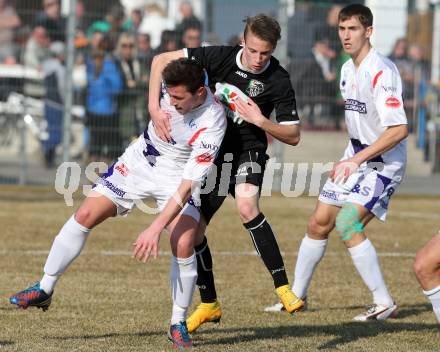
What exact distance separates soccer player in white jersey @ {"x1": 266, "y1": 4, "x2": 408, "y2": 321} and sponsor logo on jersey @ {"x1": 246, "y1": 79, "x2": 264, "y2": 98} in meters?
0.88

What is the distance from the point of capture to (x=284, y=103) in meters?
7.41

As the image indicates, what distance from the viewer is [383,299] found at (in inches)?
324

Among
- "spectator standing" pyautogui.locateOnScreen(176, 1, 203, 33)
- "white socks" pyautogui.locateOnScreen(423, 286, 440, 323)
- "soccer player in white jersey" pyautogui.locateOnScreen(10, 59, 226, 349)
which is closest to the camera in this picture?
"white socks" pyautogui.locateOnScreen(423, 286, 440, 323)

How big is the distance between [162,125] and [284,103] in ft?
3.41

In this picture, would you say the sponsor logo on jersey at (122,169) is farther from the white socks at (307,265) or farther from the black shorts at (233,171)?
the white socks at (307,265)

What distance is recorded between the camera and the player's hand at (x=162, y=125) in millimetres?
6777

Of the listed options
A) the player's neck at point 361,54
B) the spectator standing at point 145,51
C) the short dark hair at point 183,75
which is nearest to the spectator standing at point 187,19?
the spectator standing at point 145,51

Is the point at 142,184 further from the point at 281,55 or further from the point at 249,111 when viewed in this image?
the point at 281,55

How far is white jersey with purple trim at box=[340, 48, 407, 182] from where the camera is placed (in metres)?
7.61

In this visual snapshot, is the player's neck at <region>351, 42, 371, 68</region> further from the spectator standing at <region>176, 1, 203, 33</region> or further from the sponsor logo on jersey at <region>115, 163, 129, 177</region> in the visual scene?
the spectator standing at <region>176, 1, 203, 33</region>

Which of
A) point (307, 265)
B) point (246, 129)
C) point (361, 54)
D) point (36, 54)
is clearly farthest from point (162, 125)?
point (36, 54)

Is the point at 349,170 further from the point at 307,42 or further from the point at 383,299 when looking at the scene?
the point at 307,42

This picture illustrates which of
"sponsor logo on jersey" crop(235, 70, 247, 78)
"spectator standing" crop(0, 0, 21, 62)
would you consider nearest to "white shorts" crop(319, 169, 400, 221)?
"sponsor logo on jersey" crop(235, 70, 247, 78)

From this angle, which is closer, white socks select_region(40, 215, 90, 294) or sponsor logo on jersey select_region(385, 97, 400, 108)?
white socks select_region(40, 215, 90, 294)
